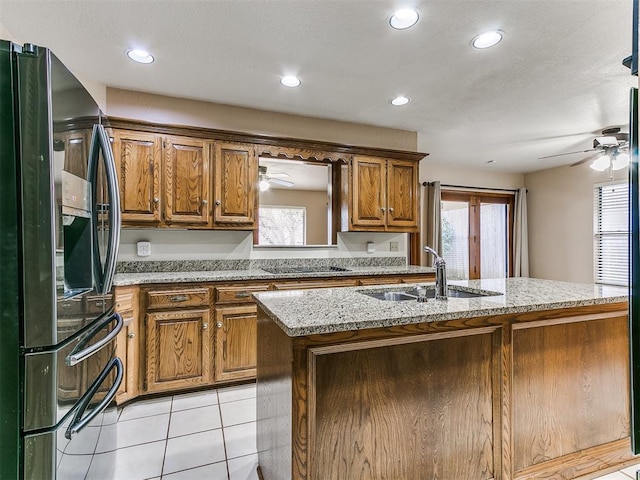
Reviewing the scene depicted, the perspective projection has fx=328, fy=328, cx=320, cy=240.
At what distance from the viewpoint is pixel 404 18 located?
198cm

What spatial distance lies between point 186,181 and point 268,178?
2.97 feet

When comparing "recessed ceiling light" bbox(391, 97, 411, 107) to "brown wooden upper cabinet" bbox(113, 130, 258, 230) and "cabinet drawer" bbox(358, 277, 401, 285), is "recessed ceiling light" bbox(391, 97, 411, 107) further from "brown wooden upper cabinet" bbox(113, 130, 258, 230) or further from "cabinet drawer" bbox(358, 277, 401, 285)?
"cabinet drawer" bbox(358, 277, 401, 285)

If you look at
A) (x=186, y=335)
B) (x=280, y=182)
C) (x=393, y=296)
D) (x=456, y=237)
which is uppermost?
(x=280, y=182)

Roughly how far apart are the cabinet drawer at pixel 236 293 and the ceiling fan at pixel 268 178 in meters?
1.17

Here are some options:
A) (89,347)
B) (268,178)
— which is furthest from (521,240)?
(89,347)

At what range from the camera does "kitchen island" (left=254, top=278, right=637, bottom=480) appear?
1.24 metres

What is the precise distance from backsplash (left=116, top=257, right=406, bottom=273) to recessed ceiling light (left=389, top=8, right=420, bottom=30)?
2.40m

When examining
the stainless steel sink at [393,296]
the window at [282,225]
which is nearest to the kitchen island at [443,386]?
the stainless steel sink at [393,296]

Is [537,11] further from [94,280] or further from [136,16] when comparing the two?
[94,280]

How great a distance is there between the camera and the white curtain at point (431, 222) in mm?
5262

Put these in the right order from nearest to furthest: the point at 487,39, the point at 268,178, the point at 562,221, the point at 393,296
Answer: the point at 393,296 < the point at 487,39 < the point at 268,178 < the point at 562,221

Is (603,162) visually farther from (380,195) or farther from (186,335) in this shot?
(186,335)

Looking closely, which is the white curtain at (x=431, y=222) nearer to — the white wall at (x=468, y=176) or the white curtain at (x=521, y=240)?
the white wall at (x=468, y=176)

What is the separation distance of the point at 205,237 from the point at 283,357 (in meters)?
2.31
